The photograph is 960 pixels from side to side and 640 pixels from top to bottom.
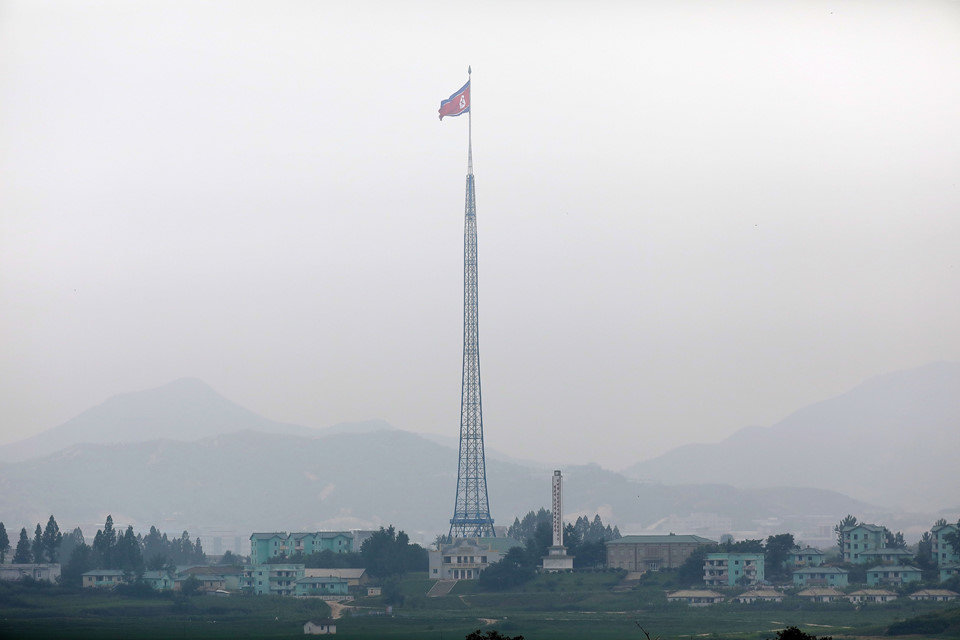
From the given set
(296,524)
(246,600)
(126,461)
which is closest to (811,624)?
(246,600)

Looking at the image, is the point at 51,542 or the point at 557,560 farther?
the point at 51,542

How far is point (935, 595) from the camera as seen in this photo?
3559 cm

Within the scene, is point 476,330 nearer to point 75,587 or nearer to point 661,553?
point 661,553

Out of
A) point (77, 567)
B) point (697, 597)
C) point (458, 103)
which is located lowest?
point (697, 597)

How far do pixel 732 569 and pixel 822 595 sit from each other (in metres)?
3.44

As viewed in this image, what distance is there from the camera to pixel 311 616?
117 ft

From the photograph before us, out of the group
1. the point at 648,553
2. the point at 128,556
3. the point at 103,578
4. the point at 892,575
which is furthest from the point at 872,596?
the point at 128,556

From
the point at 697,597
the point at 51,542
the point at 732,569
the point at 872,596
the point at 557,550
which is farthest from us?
the point at 51,542

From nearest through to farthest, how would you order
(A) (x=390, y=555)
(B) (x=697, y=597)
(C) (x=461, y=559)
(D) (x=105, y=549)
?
1. (B) (x=697, y=597)
2. (C) (x=461, y=559)
3. (A) (x=390, y=555)
4. (D) (x=105, y=549)

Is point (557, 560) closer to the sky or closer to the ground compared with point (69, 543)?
closer to the ground

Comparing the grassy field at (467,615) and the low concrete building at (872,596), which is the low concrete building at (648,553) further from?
the low concrete building at (872,596)

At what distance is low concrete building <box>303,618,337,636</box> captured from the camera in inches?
1299

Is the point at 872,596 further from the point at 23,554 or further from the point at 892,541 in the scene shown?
the point at 23,554

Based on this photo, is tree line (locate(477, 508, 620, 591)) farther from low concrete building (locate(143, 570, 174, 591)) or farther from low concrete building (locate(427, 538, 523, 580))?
low concrete building (locate(143, 570, 174, 591))
